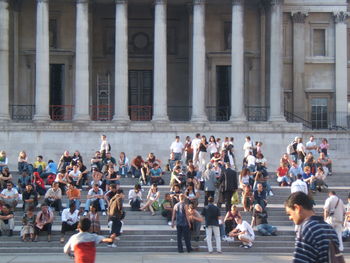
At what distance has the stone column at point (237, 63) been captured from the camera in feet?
144

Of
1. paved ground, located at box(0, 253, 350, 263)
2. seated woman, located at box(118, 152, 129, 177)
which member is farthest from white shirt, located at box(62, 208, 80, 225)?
seated woman, located at box(118, 152, 129, 177)

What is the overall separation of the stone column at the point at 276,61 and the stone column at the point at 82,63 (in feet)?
34.5

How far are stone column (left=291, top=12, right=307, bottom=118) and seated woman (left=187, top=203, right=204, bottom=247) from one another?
25.5 m

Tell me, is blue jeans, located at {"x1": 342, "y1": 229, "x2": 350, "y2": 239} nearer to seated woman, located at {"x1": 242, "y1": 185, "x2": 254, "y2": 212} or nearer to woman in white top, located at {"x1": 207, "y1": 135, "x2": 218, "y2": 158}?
seated woman, located at {"x1": 242, "y1": 185, "x2": 254, "y2": 212}

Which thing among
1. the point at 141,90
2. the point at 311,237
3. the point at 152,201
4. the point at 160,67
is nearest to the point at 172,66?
the point at 141,90

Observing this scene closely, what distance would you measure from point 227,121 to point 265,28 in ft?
22.2

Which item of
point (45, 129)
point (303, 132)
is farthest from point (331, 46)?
point (45, 129)

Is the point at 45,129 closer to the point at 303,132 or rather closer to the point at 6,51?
the point at 6,51

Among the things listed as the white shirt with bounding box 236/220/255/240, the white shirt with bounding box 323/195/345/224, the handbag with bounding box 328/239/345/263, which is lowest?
the white shirt with bounding box 236/220/255/240

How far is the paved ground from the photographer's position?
23250 millimetres

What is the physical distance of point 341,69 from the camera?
5078 cm

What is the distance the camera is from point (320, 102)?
50875 mm

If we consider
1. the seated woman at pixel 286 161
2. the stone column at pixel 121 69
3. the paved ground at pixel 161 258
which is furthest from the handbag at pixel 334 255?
the stone column at pixel 121 69

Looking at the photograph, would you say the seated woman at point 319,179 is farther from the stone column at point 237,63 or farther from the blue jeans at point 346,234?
the stone column at point 237,63
